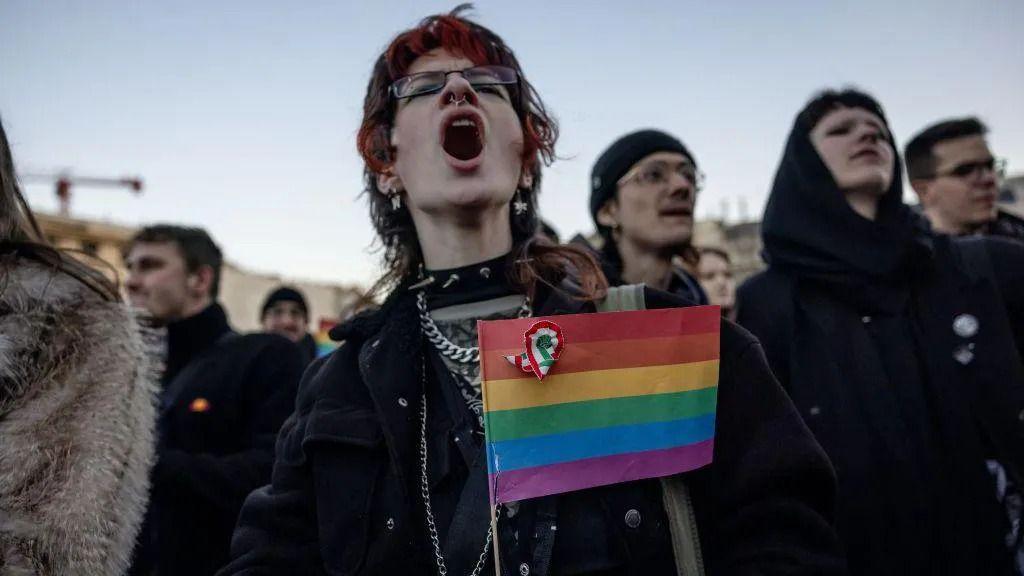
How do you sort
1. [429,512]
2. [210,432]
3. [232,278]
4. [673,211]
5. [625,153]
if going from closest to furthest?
[429,512], [210,432], [673,211], [625,153], [232,278]

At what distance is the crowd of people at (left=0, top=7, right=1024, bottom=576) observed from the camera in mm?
1399

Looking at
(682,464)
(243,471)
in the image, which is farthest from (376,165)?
(243,471)

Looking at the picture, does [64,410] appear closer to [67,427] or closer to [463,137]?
[67,427]

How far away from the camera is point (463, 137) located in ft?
5.52

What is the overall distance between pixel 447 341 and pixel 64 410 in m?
0.95

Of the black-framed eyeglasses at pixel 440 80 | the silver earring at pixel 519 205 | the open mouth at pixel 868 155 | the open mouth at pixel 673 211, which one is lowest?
the silver earring at pixel 519 205

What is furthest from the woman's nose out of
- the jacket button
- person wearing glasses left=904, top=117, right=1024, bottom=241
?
person wearing glasses left=904, top=117, right=1024, bottom=241

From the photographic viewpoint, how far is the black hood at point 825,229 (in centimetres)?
252

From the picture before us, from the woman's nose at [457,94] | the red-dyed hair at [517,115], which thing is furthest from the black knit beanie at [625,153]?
the woman's nose at [457,94]

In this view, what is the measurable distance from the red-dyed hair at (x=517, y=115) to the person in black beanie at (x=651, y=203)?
1.41 metres

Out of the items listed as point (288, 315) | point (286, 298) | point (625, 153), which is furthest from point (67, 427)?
point (286, 298)

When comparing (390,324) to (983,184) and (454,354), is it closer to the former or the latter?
(454,354)

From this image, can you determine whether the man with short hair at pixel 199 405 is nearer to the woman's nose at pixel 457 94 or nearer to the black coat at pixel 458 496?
the black coat at pixel 458 496

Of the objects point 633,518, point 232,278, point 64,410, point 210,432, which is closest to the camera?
point 633,518
